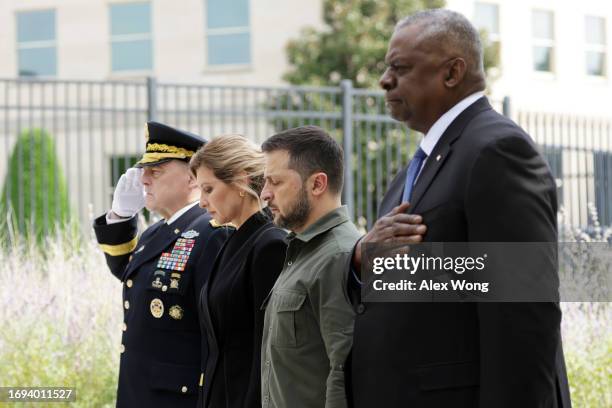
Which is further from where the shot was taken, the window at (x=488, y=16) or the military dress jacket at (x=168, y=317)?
the window at (x=488, y=16)

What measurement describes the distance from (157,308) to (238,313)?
469 mm

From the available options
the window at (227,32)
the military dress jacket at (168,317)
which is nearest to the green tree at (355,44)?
the window at (227,32)

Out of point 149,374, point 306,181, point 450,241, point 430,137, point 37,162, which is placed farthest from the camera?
point 37,162

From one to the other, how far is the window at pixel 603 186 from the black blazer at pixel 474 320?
10.6 meters

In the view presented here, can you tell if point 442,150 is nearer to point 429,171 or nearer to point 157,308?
point 429,171

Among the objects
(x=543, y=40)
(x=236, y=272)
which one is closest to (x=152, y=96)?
(x=236, y=272)

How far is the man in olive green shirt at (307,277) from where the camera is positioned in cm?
279

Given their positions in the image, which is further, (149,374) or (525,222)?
(149,374)

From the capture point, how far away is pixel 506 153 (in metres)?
2.29

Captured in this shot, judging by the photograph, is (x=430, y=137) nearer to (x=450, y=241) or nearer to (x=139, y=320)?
(x=450, y=241)

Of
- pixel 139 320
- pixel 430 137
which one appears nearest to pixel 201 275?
pixel 139 320

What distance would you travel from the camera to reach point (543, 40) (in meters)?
21.4

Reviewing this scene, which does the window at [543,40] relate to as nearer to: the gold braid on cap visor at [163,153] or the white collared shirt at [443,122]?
the gold braid on cap visor at [163,153]

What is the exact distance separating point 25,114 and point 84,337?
590 inches
